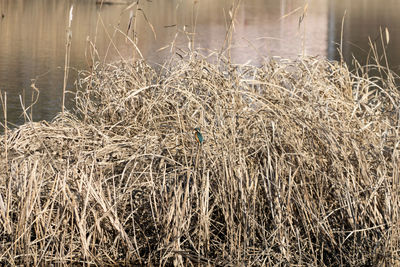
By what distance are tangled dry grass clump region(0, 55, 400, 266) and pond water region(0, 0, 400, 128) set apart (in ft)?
3.87

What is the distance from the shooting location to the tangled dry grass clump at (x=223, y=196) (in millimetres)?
3537

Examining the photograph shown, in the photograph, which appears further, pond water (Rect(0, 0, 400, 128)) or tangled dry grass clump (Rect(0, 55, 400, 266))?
pond water (Rect(0, 0, 400, 128))

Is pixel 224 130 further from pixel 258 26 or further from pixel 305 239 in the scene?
pixel 258 26

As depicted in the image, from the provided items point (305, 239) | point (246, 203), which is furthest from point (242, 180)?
point (305, 239)

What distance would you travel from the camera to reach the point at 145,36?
72.2ft

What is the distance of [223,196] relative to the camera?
12.1 feet

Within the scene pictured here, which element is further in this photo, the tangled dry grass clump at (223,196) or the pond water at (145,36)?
the pond water at (145,36)

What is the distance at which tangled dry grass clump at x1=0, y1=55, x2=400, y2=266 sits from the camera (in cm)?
354

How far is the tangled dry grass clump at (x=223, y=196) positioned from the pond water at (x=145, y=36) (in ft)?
3.87

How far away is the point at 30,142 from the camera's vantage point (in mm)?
4512

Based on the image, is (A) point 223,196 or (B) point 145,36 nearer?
(A) point 223,196

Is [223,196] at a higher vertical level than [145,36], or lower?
higher

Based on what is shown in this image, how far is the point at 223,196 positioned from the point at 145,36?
61.3 feet

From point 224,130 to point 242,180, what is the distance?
1.00 ft
